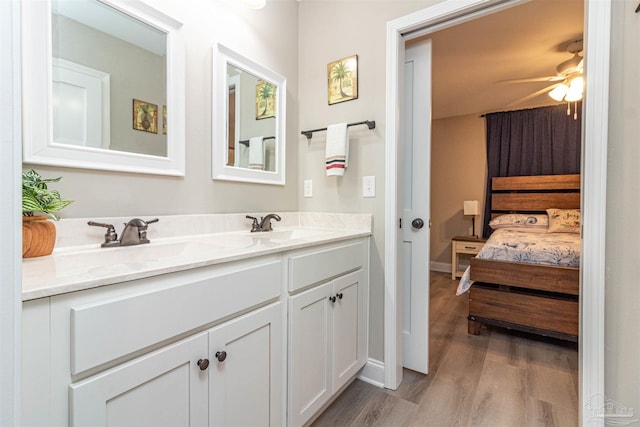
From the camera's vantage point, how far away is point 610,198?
1.13 meters

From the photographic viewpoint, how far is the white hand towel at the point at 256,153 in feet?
5.88

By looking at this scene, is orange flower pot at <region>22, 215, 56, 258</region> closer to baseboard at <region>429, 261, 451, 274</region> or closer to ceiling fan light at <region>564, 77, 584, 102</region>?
ceiling fan light at <region>564, 77, 584, 102</region>

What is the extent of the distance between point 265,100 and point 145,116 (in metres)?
0.76

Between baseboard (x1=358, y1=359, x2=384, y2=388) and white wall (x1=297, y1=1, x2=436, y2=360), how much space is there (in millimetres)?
39

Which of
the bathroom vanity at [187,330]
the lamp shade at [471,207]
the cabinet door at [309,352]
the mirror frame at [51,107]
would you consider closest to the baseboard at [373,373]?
the bathroom vanity at [187,330]

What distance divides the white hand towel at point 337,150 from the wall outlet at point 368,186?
15cm

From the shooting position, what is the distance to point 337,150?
1802 millimetres

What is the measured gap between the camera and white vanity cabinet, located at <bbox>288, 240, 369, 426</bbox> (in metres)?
1.24

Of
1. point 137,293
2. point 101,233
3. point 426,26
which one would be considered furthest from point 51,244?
point 426,26

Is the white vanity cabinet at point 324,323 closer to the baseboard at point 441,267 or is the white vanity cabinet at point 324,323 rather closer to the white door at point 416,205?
the white door at point 416,205

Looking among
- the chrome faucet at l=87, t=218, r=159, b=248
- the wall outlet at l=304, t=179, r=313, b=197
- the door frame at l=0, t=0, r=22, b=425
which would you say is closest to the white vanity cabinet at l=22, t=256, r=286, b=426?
the door frame at l=0, t=0, r=22, b=425

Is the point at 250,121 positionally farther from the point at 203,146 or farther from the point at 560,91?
the point at 560,91

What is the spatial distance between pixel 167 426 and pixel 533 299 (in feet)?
8.23

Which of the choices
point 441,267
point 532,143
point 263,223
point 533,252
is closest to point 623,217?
point 533,252
